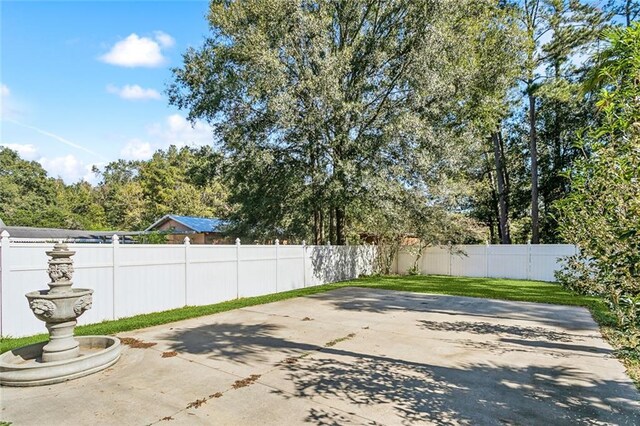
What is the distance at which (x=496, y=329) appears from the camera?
6941 mm

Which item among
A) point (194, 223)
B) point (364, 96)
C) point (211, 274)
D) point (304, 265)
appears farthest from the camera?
point (194, 223)

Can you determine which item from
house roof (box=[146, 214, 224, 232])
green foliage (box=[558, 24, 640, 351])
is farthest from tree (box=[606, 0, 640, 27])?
house roof (box=[146, 214, 224, 232])

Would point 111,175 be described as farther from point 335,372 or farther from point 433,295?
point 335,372

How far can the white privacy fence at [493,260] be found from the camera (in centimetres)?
1547

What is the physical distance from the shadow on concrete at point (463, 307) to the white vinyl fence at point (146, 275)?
6.04 feet

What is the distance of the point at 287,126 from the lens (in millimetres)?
12289

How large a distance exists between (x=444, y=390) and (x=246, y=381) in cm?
222

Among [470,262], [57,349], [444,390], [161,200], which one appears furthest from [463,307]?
[161,200]

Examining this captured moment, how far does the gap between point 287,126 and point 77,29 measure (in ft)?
20.3

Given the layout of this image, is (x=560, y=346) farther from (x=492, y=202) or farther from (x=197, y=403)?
(x=492, y=202)

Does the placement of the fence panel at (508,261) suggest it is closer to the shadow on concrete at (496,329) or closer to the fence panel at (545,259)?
the fence panel at (545,259)

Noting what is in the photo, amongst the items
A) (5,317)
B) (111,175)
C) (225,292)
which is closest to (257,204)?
(225,292)

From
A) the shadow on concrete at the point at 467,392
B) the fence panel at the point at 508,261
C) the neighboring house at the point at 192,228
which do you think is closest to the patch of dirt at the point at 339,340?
the shadow on concrete at the point at 467,392

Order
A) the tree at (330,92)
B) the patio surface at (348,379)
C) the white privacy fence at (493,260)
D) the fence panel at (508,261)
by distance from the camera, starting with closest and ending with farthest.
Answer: the patio surface at (348,379) < the tree at (330,92) < the white privacy fence at (493,260) < the fence panel at (508,261)
